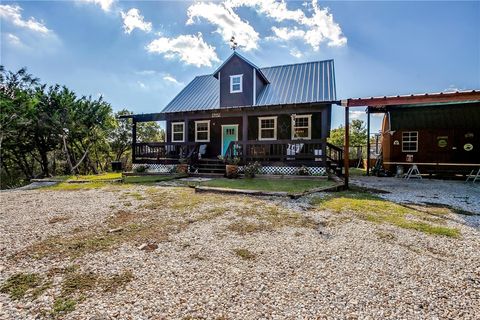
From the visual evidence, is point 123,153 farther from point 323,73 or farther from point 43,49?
point 323,73

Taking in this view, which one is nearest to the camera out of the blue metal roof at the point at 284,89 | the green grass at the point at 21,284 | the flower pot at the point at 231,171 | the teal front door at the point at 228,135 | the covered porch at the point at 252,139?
the green grass at the point at 21,284

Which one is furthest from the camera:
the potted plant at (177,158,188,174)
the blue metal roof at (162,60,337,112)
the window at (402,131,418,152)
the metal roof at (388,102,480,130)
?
the window at (402,131,418,152)

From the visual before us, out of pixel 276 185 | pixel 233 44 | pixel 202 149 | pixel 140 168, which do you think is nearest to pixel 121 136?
pixel 140 168

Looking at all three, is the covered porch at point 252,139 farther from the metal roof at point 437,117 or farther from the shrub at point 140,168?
the metal roof at point 437,117

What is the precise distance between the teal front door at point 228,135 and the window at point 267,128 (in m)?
1.56

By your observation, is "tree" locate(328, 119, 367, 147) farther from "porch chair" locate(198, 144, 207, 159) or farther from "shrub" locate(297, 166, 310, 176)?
"shrub" locate(297, 166, 310, 176)

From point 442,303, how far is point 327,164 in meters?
9.14

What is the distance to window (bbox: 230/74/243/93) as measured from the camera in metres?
14.7

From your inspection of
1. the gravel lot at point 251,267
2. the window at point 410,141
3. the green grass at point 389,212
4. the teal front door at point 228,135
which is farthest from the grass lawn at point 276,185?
the window at point 410,141

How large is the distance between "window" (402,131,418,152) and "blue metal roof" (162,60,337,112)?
16.3 feet

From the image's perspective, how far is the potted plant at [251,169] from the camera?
10.6m

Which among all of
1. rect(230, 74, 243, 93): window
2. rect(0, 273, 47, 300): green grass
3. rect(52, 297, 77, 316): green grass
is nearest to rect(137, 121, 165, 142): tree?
rect(230, 74, 243, 93): window

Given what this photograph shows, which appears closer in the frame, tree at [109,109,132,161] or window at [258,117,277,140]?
window at [258,117,277,140]

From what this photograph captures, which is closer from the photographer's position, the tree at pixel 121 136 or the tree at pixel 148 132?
the tree at pixel 121 136
